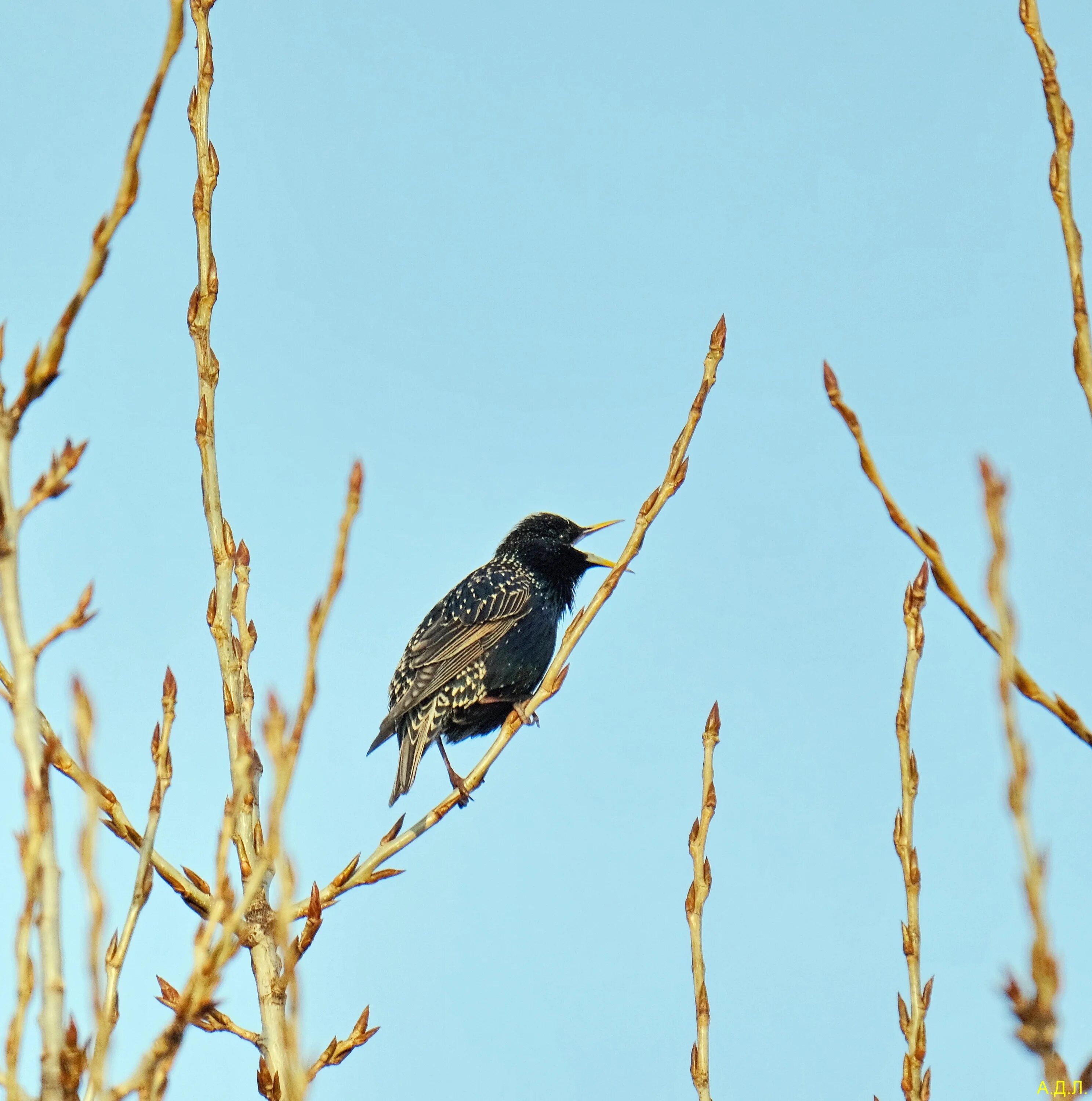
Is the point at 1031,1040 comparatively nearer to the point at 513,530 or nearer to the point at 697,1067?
the point at 697,1067

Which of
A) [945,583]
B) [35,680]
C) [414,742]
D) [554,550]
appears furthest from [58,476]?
[554,550]

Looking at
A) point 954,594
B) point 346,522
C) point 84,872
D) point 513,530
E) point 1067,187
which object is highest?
point 513,530

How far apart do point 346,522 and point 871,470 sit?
35.7 inches

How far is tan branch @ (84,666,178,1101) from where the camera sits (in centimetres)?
207

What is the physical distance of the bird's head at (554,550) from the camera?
8.70 metres

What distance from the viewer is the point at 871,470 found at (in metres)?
2.29

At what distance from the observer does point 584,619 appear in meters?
4.17

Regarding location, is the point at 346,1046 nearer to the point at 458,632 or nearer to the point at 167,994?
the point at 167,994

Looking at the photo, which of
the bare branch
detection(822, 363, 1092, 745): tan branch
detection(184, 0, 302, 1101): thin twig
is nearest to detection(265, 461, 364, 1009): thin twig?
the bare branch

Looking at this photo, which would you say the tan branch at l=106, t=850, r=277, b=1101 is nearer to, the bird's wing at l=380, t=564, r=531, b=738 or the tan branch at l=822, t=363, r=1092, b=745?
the tan branch at l=822, t=363, r=1092, b=745

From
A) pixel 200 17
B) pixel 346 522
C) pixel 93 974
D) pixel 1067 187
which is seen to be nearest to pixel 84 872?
pixel 93 974

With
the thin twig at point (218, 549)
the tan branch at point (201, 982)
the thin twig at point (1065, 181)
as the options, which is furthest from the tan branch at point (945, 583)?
the thin twig at point (218, 549)

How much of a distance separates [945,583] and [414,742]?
5315 millimetres

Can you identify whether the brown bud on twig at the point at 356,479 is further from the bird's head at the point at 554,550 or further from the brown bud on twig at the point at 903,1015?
the bird's head at the point at 554,550
